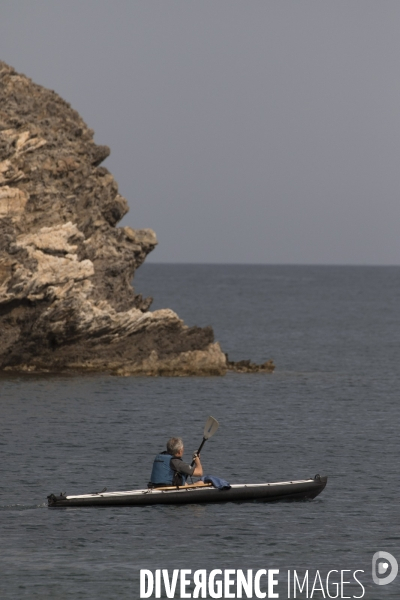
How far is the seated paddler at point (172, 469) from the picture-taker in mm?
31953

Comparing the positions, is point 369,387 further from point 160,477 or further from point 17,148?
point 160,477

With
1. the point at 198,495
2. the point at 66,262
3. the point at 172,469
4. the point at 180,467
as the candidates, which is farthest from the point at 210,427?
the point at 66,262

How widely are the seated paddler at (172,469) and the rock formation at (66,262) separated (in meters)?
26.7

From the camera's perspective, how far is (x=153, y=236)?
7069 cm

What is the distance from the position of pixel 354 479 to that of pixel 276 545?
9.79 metres

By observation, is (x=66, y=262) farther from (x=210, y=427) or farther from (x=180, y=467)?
(x=180, y=467)

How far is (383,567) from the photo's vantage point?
27250mm

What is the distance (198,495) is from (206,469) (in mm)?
7452

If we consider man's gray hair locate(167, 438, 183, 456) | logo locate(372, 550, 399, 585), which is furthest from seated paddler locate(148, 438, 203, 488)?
logo locate(372, 550, 399, 585)

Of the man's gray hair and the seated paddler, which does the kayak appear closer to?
the seated paddler

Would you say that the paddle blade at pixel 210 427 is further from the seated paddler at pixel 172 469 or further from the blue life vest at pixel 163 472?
the blue life vest at pixel 163 472

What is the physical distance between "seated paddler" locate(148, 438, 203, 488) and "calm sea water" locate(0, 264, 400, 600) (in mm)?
815

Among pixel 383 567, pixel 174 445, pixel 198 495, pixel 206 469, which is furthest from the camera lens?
pixel 206 469

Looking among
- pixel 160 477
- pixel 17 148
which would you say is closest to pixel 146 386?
pixel 17 148
